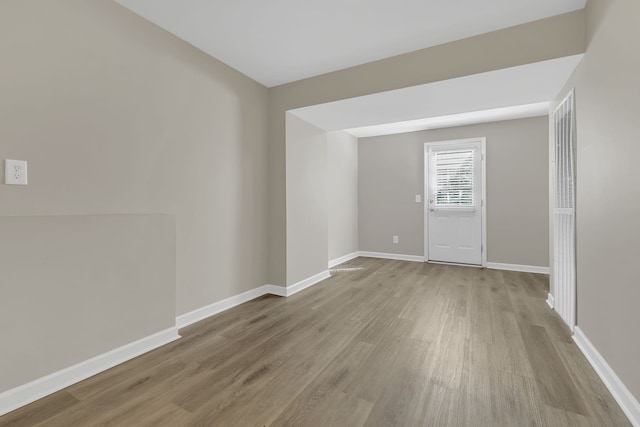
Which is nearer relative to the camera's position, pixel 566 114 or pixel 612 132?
pixel 612 132

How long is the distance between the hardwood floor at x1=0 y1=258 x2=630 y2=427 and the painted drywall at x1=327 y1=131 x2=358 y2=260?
2.34 metres

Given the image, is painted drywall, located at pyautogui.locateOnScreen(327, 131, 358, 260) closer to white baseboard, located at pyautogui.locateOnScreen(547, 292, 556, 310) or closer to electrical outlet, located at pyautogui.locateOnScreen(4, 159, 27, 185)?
white baseboard, located at pyautogui.locateOnScreen(547, 292, 556, 310)

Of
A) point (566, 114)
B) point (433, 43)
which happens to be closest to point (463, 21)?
point (433, 43)

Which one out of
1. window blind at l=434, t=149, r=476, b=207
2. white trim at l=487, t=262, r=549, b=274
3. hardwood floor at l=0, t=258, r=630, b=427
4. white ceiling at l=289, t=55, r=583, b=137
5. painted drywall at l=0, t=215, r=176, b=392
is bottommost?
hardwood floor at l=0, t=258, r=630, b=427

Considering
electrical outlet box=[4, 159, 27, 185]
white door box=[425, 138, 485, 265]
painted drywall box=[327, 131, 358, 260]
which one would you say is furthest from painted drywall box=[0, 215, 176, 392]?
white door box=[425, 138, 485, 265]

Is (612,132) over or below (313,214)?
over

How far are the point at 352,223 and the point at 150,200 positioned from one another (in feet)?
13.5

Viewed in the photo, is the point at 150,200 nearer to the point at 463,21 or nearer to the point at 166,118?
the point at 166,118

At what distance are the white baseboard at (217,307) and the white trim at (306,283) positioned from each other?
11.2 inches

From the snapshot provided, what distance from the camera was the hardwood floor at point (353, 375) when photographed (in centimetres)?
146

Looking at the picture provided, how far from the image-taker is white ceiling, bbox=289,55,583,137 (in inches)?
94.6

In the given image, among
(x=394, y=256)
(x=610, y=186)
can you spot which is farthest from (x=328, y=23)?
(x=394, y=256)

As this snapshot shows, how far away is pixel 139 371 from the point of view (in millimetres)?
1881

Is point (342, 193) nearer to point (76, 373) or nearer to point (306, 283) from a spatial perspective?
point (306, 283)
